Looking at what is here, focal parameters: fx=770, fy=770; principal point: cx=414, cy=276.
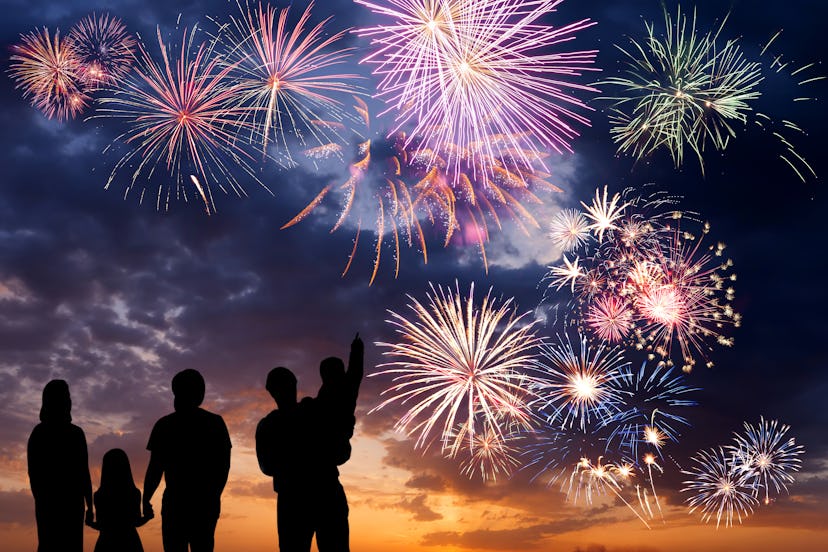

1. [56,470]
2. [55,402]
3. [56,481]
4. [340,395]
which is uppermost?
[55,402]

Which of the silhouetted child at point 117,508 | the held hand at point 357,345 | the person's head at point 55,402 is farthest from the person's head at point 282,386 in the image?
the person's head at point 55,402

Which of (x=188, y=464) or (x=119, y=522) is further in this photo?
(x=119, y=522)

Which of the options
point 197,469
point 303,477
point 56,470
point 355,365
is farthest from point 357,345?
point 56,470

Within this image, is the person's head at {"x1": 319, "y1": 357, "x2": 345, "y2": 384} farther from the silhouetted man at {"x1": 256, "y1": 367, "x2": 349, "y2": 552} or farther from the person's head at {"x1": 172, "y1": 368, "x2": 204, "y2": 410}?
the person's head at {"x1": 172, "y1": 368, "x2": 204, "y2": 410}

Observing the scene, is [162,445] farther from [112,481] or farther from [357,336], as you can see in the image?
[357,336]

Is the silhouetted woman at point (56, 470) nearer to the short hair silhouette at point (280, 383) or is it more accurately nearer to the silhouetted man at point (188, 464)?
the silhouetted man at point (188, 464)

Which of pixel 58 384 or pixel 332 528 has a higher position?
pixel 58 384

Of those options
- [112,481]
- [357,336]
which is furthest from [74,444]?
[357,336]

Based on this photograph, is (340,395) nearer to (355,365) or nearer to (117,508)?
(355,365)
